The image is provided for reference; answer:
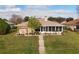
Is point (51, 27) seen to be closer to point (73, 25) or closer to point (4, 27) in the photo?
point (73, 25)

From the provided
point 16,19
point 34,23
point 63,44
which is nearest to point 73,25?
point 63,44

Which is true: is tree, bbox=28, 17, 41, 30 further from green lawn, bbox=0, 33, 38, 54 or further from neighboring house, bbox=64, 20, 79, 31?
neighboring house, bbox=64, 20, 79, 31

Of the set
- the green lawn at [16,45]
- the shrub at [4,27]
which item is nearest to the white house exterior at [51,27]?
the green lawn at [16,45]

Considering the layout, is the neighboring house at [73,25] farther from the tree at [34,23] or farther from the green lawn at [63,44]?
the tree at [34,23]

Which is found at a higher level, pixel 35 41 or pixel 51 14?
pixel 51 14
